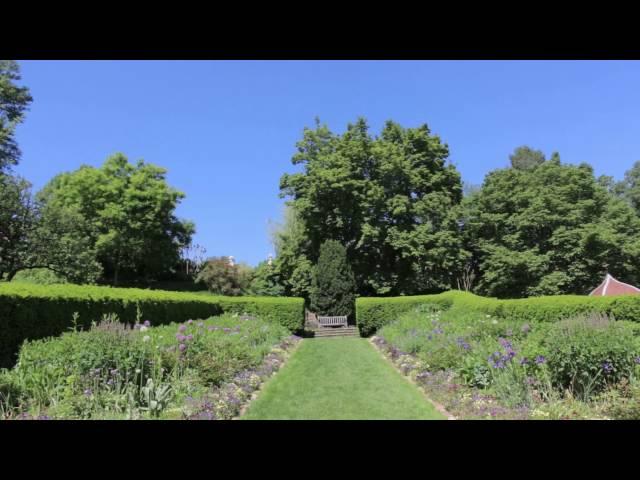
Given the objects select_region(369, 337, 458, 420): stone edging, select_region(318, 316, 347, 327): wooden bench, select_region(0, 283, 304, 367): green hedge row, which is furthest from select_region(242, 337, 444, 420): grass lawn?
select_region(318, 316, 347, 327): wooden bench

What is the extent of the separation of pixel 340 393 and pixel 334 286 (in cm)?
1296

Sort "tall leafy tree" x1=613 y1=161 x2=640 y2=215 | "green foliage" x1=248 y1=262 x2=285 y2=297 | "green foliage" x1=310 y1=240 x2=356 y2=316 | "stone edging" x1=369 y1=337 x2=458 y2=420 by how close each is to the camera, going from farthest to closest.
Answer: "tall leafy tree" x1=613 y1=161 x2=640 y2=215
"green foliage" x1=248 y1=262 x2=285 y2=297
"green foliage" x1=310 y1=240 x2=356 y2=316
"stone edging" x1=369 y1=337 x2=458 y2=420

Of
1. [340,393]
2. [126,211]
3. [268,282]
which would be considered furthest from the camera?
[126,211]

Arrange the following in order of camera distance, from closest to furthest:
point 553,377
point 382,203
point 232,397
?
point 553,377 → point 232,397 → point 382,203

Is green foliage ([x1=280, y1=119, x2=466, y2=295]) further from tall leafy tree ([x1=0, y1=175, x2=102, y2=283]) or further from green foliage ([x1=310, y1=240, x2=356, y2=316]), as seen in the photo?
tall leafy tree ([x1=0, y1=175, x2=102, y2=283])

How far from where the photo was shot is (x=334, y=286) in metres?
19.6

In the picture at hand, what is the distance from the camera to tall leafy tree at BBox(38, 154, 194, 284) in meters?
29.3

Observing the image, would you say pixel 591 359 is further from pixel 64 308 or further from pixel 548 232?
pixel 548 232

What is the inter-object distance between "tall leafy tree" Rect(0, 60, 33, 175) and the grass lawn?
2165cm

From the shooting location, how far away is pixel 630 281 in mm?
24312

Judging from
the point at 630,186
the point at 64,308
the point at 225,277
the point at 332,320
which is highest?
the point at 630,186

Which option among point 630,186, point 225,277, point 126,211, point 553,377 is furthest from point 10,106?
point 630,186
